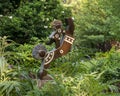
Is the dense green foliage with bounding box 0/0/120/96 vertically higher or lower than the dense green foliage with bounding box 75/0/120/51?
higher

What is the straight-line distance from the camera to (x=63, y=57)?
7027 millimetres

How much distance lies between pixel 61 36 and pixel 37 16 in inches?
204

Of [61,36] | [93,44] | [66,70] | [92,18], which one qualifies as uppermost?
[61,36]

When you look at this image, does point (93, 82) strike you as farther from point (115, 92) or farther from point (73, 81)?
point (115, 92)

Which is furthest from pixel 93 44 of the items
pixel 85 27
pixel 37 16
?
pixel 37 16

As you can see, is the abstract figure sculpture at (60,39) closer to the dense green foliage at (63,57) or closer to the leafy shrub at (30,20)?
the dense green foliage at (63,57)

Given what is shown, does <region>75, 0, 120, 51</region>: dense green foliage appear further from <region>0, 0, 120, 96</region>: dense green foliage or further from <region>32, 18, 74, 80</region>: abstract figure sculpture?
<region>32, 18, 74, 80</region>: abstract figure sculpture

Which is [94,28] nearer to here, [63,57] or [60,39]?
[63,57]

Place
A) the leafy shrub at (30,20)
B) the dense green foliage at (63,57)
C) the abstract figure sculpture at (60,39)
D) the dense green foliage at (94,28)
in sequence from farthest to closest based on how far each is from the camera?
the dense green foliage at (94,28) → the leafy shrub at (30,20) → the abstract figure sculpture at (60,39) → the dense green foliage at (63,57)

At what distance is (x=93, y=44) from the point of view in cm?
1530

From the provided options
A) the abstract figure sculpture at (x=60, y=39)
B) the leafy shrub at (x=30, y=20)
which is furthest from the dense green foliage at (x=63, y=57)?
the abstract figure sculpture at (x=60, y=39)

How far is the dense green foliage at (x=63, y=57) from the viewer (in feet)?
14.9

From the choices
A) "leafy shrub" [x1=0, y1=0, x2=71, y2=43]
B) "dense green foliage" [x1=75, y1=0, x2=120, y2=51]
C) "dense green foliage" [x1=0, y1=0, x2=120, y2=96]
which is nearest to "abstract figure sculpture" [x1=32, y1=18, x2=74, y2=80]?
"dense green foliage" [x1=0, y1=0, x2=120, y2=96]

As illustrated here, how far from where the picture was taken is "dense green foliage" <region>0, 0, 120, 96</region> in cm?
455
